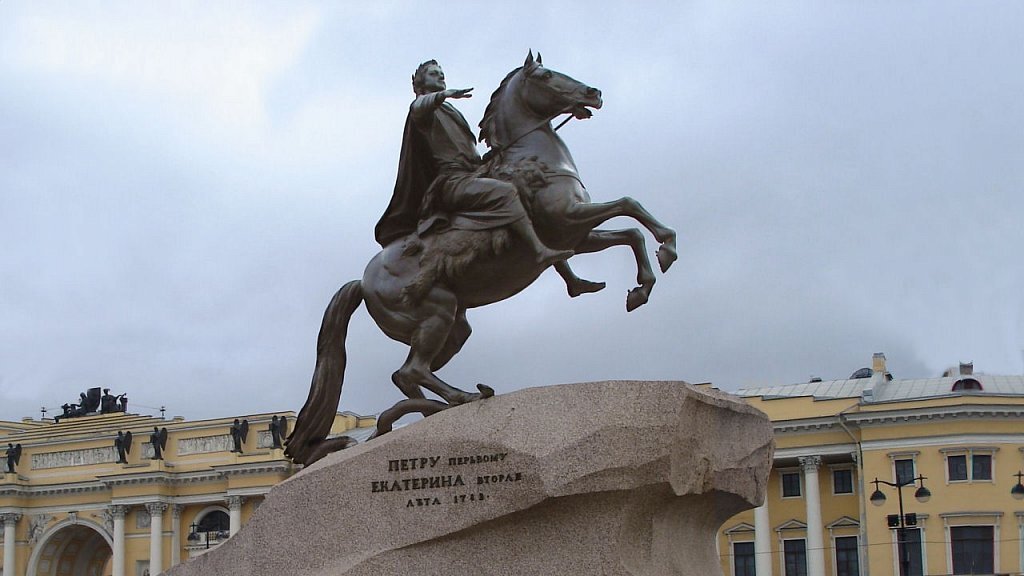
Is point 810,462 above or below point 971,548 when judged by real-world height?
above

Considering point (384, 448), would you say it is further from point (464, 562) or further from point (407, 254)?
point (407, 254)

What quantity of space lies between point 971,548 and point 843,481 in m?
6.59

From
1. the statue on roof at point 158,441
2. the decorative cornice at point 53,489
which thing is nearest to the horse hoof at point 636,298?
the statue on roof at point 158,441

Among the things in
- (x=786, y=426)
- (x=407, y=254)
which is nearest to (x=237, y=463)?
(x=786, y=426)

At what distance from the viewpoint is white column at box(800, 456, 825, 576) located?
51.2 metres

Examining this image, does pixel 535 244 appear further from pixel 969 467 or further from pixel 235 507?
pixel 235 507

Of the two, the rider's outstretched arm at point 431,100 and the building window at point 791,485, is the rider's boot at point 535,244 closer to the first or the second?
the rider's outstretched arm at point 431,100

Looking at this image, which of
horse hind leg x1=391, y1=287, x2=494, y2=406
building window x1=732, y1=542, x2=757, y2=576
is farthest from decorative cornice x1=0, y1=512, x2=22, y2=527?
horse hind leg x1=391, y1=287, x2=494, y2=406

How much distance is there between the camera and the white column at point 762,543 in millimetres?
52344

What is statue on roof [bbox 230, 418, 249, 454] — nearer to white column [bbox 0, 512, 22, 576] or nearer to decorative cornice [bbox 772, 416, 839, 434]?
white column [bbox 0, 512, 22, 576]

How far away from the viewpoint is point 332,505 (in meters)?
8.32

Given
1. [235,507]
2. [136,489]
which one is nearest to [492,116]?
[235,507]

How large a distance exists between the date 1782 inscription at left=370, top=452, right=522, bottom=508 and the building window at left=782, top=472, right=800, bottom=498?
47103mm

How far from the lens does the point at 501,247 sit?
8.82m
